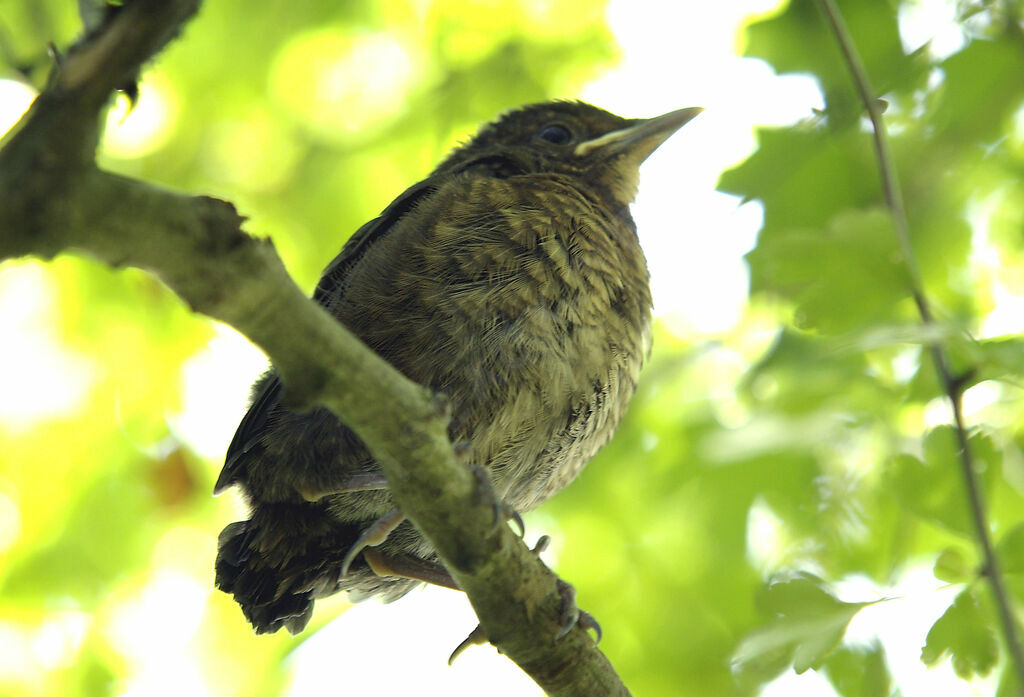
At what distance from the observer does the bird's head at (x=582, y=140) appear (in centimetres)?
391

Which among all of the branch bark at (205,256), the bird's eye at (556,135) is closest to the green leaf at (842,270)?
the branch bark at (205,256)

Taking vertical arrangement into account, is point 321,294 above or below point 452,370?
above

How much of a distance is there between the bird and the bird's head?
0.61m

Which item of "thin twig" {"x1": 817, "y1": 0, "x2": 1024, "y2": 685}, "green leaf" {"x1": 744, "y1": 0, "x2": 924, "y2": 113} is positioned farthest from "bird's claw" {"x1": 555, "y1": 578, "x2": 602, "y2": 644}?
"green leaf" {"x1": 744, "y1": 0, "x2": 924, "y2": 113}

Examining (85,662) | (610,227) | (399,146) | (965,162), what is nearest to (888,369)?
(965,162)

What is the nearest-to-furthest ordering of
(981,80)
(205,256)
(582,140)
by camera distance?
(205,256) → (981,80) → (582,140)

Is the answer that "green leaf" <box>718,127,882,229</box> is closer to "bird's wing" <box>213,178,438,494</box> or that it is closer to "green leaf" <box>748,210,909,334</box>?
"green leaf" <box>748,210,909,334</box>

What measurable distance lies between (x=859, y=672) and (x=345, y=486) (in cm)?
138

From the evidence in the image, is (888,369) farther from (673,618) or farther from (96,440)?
(96,440)

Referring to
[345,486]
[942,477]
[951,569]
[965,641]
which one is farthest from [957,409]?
[345,486]

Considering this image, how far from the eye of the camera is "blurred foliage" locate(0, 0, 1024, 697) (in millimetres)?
2371

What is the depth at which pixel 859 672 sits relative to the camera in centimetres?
245

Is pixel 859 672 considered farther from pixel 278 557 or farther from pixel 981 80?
pixel 981 80

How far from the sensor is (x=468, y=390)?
273 cm
